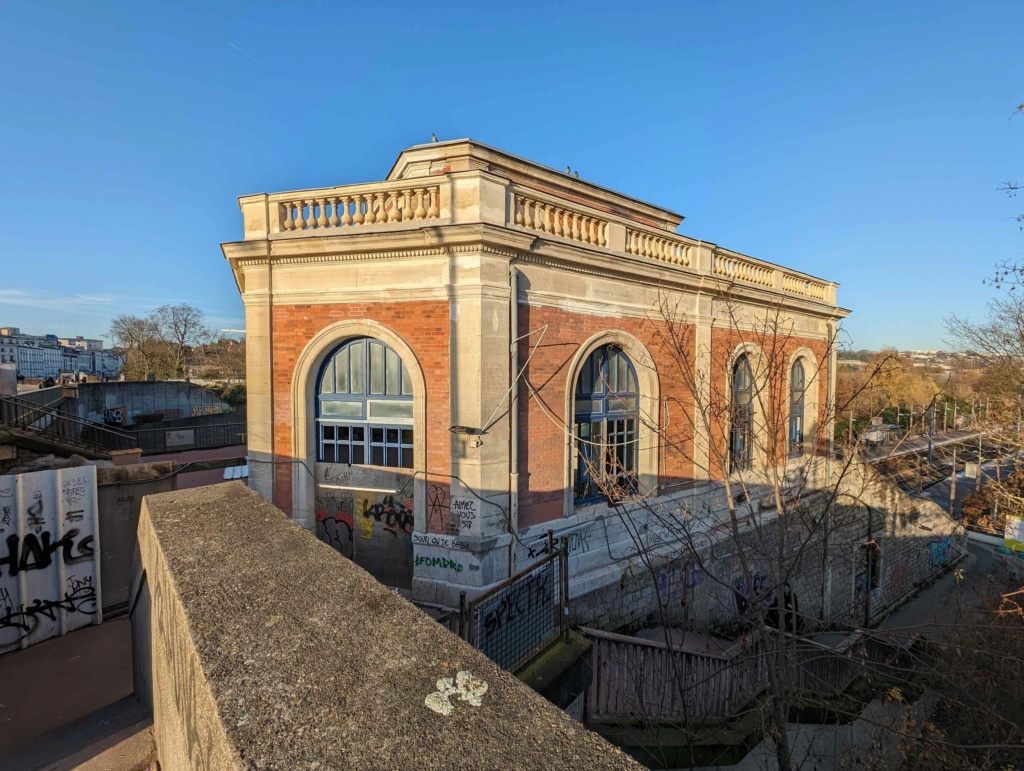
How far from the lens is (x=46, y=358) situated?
10894 centimetres

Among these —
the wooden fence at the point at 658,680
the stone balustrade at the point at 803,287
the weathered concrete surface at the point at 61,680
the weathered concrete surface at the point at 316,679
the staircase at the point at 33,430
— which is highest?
the stone balustrade at the point at 803,287

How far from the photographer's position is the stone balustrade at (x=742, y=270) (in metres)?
10.7

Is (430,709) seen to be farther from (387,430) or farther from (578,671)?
(387,430)

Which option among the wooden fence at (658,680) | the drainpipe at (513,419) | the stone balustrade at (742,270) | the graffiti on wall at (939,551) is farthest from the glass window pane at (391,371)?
the graffiti on wall at (939,551)

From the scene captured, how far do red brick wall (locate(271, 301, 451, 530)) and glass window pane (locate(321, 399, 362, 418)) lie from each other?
0.53m

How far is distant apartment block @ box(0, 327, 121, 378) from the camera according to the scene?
101812 mm

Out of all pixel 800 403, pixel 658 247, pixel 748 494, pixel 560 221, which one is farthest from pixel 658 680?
pixel 800 403

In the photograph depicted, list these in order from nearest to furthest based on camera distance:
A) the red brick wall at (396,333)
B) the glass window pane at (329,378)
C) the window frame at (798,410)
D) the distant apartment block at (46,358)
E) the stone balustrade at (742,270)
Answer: the red brick wall at (396,333)
the glass window pane at (329,378)
the stone balustrade at (742,270)
the window frame at (798,410)
the distant apartment block at (46,358)

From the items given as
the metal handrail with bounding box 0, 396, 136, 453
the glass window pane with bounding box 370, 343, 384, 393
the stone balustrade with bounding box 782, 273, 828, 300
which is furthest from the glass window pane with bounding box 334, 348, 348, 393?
the stone balustrade with bounding box 782, 273, 828, 300

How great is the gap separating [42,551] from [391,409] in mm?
4568

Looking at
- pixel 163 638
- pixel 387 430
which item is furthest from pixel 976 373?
pixel 163 638

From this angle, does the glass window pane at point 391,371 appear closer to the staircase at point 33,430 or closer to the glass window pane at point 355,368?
the glass window pane at point 355,368

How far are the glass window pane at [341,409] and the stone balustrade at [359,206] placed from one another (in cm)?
285

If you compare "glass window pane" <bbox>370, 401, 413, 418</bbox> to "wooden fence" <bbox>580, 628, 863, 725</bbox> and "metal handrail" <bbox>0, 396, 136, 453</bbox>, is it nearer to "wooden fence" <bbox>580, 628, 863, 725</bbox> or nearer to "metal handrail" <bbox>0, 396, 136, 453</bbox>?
"wooden fence" <bbox>580, 628, 863, 725</bbox>
